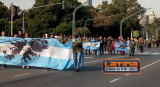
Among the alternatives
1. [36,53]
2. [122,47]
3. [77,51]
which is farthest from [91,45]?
[77,51]

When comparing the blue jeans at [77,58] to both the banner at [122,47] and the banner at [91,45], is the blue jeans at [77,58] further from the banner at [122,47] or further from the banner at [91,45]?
the banner at [91,45]

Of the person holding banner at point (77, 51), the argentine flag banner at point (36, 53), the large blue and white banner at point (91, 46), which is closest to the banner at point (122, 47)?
the large blue and white banner at point (91, 46)

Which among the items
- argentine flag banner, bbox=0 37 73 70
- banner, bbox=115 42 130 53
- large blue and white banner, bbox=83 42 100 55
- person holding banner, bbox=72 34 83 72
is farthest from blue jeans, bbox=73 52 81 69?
large blue and white banner, bbox=83 42 100 55

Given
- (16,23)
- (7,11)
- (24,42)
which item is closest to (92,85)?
(24,42)

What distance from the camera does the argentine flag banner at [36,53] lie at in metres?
15.5

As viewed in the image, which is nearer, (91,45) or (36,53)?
(36,53)

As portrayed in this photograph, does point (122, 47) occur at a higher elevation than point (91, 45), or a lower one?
lower

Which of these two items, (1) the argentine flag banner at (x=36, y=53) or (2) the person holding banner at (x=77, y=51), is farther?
(1) the argentine flag banner at (x=36, y=53)

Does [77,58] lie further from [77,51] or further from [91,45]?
[91,45]

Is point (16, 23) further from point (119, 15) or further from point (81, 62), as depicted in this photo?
point (81, 62)

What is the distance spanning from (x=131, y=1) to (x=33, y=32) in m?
32.5

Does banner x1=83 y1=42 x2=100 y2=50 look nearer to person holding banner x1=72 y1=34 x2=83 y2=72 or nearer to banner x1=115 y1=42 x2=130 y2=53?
banner x1=115 y1=42 x2=130 y2=53

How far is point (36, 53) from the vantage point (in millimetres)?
15953

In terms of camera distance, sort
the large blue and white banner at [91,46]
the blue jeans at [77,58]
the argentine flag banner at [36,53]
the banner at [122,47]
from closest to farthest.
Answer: the blue jeans at [77,58], the argentine flag banner at [36,53], the banner at [122,47], the large blue and white banner at [91,46]
